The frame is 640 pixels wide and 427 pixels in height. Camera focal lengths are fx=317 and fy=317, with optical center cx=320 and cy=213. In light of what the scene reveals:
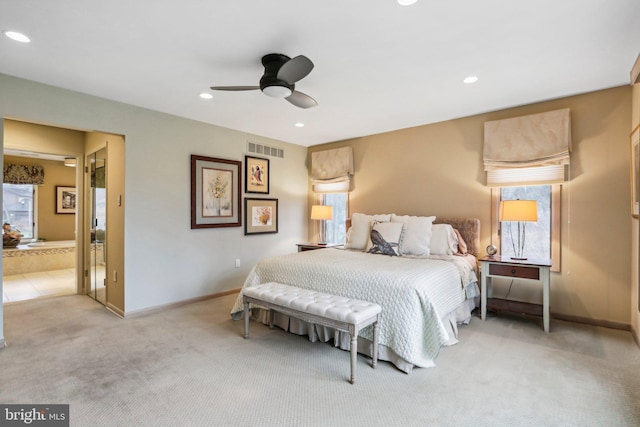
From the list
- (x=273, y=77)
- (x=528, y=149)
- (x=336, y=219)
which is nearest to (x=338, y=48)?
(x=273, y=77)

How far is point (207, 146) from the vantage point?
458 centimetres

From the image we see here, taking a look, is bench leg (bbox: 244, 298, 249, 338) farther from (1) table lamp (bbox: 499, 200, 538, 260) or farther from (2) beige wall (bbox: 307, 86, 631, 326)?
(2) beige wall (bbox: 307, 86, 631, 326)

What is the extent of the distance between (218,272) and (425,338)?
10.5 ft

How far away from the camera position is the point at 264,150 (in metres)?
5.38

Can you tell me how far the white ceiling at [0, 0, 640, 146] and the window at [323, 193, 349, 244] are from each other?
223 cm

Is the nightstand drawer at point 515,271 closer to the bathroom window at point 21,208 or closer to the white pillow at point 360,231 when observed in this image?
the white pillow at point 360,231

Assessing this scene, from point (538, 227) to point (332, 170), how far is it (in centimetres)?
320

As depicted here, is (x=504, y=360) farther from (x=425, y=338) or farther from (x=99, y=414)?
(x=99, y=414)

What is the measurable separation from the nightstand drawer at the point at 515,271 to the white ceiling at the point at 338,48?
1887 mm

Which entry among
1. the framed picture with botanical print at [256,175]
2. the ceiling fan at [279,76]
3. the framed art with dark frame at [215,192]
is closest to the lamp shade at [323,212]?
the framed picture with botanical print at [256,175]

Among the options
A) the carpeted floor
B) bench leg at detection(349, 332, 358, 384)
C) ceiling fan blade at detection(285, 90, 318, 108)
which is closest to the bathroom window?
the carpeted floor

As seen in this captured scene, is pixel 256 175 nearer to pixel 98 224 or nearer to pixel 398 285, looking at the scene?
pixel 98 224

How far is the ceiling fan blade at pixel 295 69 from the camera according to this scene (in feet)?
7.27

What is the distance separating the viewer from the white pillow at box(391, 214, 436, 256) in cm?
384
